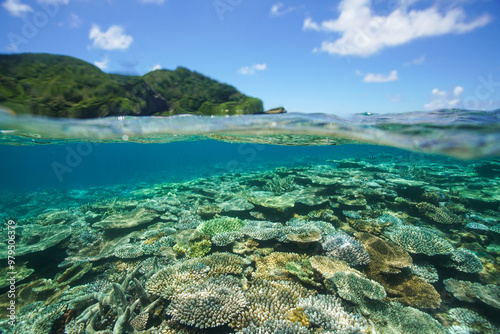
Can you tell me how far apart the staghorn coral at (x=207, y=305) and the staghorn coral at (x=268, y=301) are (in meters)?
0.16

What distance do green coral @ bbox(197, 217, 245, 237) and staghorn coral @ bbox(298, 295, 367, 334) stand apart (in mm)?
3953

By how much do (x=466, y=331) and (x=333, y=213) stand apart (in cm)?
526

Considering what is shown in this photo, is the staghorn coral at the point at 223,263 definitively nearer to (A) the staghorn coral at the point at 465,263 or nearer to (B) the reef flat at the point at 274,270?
(B) the reef flat at the point at 274,270

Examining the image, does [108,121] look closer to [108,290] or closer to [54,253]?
[54,253]

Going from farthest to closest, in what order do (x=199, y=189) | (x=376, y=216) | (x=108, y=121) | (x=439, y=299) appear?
(x=199, y=189), (x=108, y=121), (x=376, y=216), (x=439, y=299)

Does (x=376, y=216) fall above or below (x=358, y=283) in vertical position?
below

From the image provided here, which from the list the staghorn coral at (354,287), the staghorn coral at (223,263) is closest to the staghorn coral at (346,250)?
the staghorn coral at (354,287)

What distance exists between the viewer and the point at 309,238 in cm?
632

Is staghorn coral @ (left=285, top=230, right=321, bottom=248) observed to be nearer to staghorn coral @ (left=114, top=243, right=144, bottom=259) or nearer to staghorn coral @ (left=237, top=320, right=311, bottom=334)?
staghorn coral @ (left=237, top=320, right=311, bottom=334)

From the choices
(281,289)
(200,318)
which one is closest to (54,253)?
(200,318)

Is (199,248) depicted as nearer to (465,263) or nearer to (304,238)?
(304,238)

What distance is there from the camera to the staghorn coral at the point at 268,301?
3846 mm

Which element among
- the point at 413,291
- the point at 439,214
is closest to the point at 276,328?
the point at 413,291

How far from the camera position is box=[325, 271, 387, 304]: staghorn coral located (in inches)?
177
